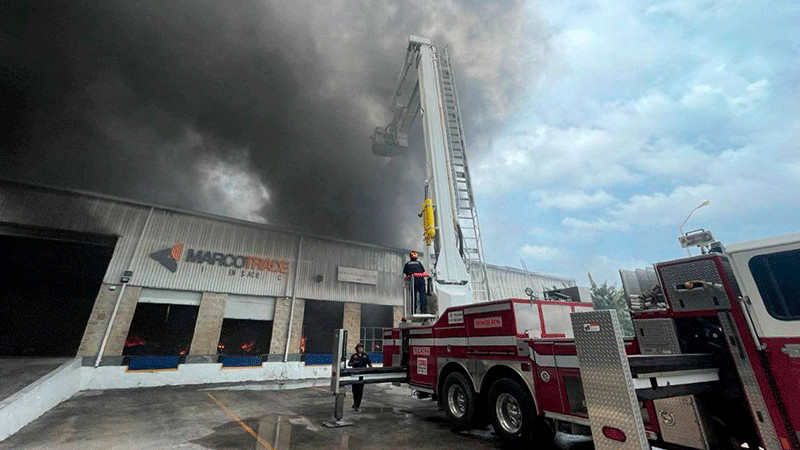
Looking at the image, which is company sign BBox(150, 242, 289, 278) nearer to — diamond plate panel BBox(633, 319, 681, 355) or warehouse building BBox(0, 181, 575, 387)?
warehouse building BBox(0, 181, 575, 387)

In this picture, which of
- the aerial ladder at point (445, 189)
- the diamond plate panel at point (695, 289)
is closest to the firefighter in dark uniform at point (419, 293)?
the aerial ladder at point (445, 189)

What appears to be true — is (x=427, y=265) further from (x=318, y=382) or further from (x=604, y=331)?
(x=318, y=382)

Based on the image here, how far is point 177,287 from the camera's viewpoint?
1498cm

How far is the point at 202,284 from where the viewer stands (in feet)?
51.1

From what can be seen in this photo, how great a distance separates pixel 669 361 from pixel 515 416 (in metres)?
2.67

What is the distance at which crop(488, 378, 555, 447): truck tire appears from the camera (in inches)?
196

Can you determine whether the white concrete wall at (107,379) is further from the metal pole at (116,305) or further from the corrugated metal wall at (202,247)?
the corrugated metal wall at (202,247)

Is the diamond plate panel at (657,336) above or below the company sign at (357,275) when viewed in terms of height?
below

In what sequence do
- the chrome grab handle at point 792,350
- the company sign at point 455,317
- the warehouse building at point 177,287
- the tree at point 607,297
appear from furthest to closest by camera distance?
the tree at point 607,297, the warehouse building at point 177,287, the company sign at point 455,317, the chrome grab handle at point 792,350

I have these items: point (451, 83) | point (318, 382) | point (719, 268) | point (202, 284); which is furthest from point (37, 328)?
point (719, 268)

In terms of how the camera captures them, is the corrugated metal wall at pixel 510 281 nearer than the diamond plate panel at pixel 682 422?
No

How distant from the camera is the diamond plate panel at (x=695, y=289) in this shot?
13.4 feet

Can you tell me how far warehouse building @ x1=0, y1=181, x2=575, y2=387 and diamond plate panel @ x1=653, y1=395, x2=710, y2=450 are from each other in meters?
16.1

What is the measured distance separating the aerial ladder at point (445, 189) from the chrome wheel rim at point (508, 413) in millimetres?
3136
